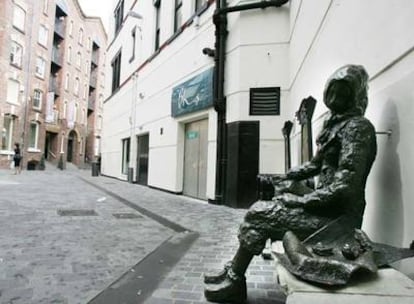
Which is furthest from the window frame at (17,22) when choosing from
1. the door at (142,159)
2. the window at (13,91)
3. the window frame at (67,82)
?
the door at (142,159)

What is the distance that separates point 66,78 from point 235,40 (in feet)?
84.6

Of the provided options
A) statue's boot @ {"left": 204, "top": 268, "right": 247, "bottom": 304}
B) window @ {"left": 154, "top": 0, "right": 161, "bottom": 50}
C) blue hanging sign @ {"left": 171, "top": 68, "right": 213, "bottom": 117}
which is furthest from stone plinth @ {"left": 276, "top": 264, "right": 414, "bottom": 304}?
window @ {"left": 154, "top": 0, "right": 161, "bottom": 50}

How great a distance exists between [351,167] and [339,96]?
0.50 m

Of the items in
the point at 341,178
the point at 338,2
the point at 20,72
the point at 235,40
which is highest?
the point at 20,72

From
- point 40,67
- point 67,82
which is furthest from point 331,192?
point 67,82

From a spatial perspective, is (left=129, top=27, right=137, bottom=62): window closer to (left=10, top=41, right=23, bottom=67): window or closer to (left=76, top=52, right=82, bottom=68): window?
(left=10, top=41, right=23, bottom=67): window

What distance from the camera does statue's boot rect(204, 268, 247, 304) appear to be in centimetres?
230

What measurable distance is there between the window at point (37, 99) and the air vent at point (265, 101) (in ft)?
72.4

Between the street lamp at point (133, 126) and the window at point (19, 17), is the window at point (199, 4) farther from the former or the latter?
the window at point (19, 17)

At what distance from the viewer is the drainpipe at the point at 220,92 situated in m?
7.59

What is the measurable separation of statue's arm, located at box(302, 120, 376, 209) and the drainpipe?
5.63m

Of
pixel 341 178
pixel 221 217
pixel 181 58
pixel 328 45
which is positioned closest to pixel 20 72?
pixel 181 58

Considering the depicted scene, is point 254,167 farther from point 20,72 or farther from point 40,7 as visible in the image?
point 40,7

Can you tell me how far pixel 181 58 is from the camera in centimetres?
1000
